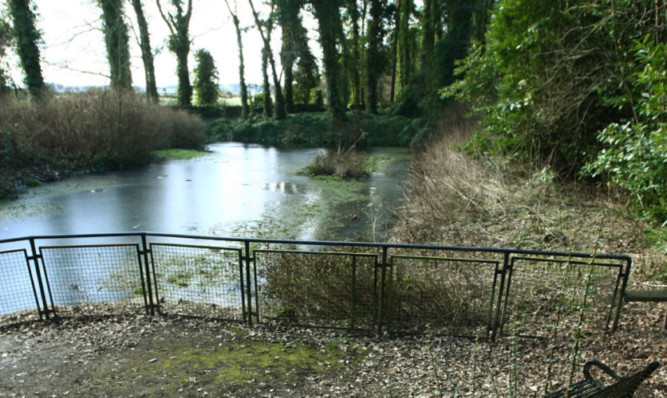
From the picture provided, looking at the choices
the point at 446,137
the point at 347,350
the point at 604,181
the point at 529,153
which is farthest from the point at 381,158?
the point at 347,350

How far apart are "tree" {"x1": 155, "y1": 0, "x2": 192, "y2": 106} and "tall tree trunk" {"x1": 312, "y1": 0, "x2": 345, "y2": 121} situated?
14.0 m

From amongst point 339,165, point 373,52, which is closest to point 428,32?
point 373,52

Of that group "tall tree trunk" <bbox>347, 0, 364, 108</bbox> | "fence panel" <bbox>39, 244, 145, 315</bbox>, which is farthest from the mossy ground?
"tall tree trunk" <bbox>347, 0, 364, 108</bbox>

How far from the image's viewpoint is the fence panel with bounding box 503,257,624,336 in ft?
15.2

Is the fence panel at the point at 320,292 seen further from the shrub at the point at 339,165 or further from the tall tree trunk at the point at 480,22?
the tall tree trunk at the point at 480,22

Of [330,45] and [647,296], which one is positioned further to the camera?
[330,45]

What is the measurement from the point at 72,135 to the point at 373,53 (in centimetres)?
2686

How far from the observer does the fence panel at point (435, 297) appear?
5.07 metres

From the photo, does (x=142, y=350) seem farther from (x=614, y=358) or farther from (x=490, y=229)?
(x=490, y=229)

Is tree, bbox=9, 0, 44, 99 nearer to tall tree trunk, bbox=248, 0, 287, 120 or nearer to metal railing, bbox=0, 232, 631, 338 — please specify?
tall tree trunk, bbox=248, 0, 287, 120

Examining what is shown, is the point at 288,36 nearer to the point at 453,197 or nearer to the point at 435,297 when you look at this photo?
the point at 453,197

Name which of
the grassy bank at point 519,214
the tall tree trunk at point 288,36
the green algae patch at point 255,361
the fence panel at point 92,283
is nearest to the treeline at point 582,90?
the grassy bank at point 519,214

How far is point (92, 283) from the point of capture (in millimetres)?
Result: 7105

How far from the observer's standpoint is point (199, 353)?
4418 millimetres
